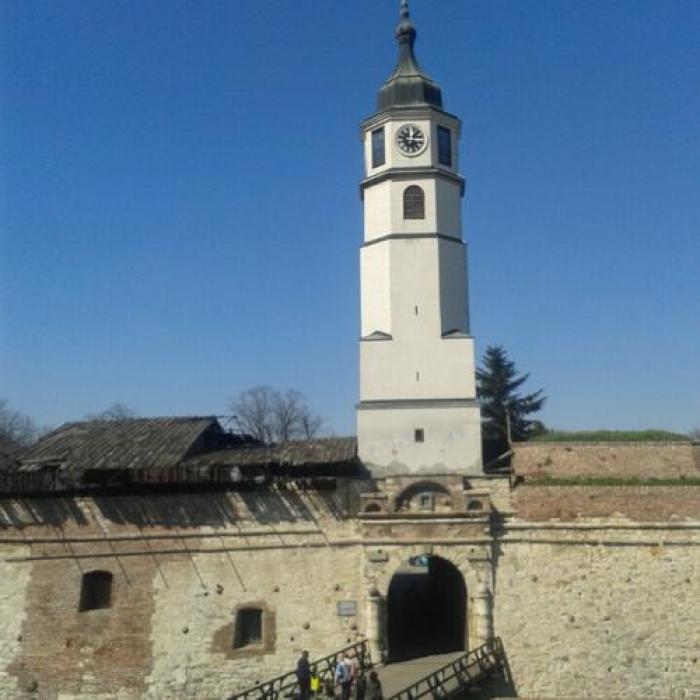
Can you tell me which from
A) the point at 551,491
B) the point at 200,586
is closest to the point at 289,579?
the point at 200,586

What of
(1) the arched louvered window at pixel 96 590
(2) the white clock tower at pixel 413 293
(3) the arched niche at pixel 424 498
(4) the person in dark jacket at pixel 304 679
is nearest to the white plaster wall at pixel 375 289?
(2) the white clock tower at pixel 413 293

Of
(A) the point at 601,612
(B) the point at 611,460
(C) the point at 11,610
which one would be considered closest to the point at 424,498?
(A) the point at 601,612

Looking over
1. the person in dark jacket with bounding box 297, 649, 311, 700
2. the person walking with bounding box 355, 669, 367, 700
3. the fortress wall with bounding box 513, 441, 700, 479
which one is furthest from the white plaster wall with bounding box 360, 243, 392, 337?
the person walking with bounding box 355, 669, 367, 700

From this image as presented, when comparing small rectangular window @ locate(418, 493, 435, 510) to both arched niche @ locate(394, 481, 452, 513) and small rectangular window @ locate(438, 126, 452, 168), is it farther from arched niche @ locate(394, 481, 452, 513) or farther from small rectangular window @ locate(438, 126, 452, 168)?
small rectangular window @ locate(438, 126, 452, 168)

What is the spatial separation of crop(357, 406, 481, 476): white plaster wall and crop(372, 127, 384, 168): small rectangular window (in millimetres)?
9054

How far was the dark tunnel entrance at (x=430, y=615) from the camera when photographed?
2084 centimetres

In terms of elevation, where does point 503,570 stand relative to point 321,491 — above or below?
below

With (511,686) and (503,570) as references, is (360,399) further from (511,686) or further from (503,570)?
(511,686)

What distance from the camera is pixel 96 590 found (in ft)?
67.3

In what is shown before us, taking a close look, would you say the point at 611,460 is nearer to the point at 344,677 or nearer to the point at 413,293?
the point at 413,293

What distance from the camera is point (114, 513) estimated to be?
2059 cm

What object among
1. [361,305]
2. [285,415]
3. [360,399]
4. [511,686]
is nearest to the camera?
[511,686]

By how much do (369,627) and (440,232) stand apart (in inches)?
510

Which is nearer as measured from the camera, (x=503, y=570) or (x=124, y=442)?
(x=503, y=570)
